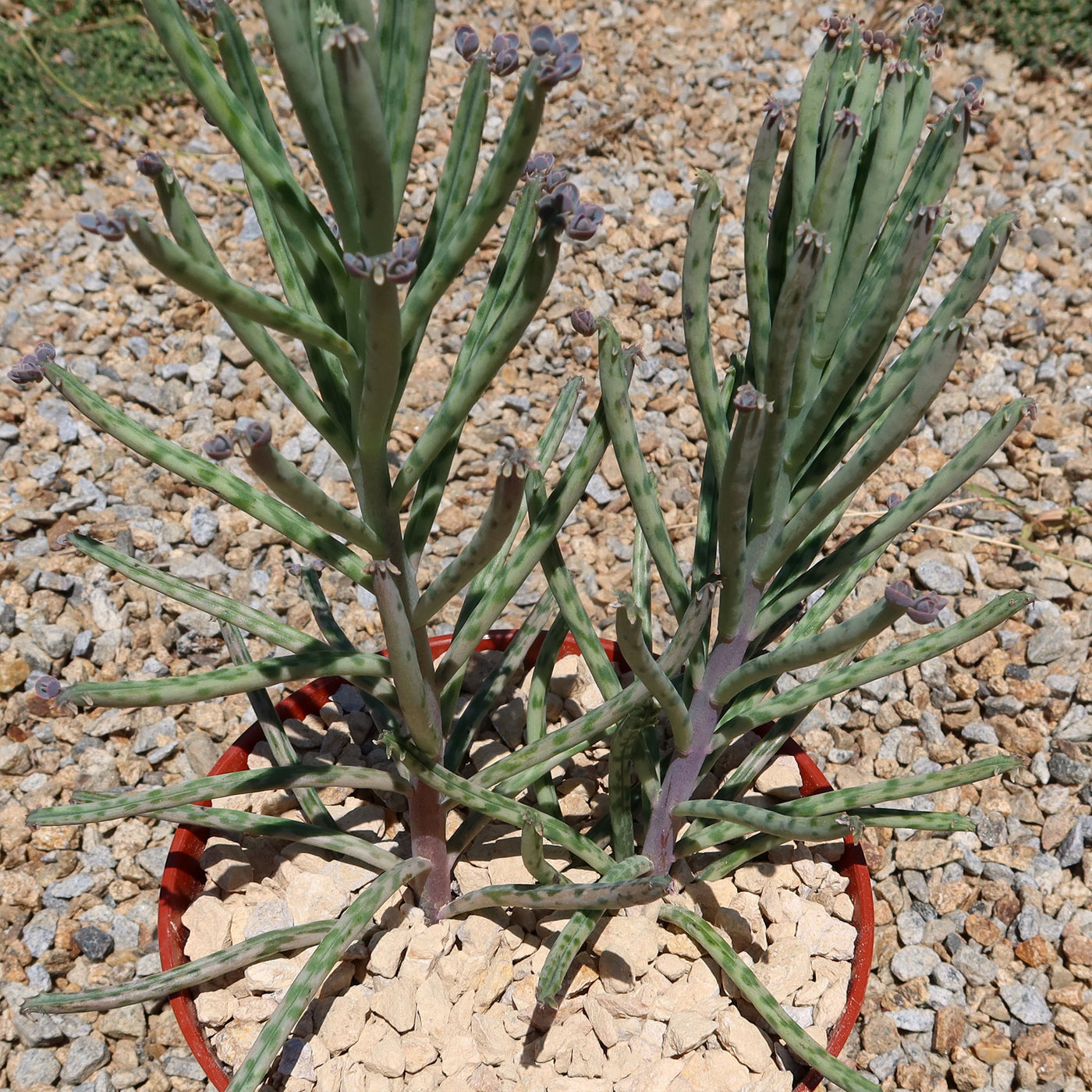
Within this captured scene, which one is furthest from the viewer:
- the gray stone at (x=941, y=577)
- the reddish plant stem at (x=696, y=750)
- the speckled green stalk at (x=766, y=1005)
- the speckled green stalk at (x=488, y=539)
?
the gray stone at (x=941, y=577)

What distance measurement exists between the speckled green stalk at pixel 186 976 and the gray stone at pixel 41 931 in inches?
18.7

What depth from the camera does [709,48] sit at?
384cm

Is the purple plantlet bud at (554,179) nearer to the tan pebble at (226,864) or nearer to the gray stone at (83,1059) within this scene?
the tan pebble at (226,864)

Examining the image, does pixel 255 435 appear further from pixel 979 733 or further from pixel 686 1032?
pixel 979 733

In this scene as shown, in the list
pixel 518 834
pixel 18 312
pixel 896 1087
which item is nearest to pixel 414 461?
pixel 518 834

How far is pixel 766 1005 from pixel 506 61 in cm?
137

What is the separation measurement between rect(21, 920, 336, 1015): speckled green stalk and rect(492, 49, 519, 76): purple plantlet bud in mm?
1273

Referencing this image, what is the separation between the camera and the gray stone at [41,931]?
2.00 meters

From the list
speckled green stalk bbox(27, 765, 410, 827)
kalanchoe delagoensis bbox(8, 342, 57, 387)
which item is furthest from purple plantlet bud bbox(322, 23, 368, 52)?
speckled green stalk bbox(27, 765, 410, 827)

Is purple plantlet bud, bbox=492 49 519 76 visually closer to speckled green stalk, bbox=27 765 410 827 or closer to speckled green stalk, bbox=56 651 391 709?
speckled green stalk, bbox=56 651 391 709

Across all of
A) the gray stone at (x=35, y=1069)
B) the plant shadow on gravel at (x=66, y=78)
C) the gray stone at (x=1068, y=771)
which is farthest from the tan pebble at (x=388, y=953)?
the plant shadow on gravel at (x=66, y=78)

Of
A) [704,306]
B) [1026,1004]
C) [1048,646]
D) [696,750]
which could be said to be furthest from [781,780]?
[704,306]

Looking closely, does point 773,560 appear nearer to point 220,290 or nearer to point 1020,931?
point 220,290

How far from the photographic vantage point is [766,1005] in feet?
5.15
